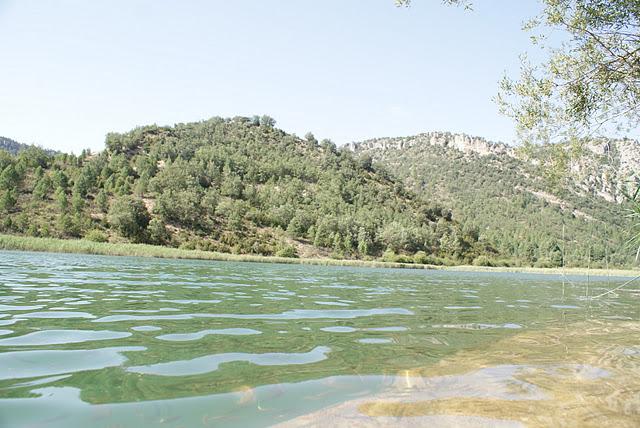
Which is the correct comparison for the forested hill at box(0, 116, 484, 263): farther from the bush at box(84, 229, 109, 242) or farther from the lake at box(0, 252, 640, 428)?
the lake at box(0, 252, 640, 428)

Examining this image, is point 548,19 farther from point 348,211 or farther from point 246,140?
point 246,140

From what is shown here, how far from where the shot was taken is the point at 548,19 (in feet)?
53.7

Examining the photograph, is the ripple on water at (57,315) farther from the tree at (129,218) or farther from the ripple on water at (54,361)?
the tree at (129,218)

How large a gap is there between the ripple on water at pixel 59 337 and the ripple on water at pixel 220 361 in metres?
1.95

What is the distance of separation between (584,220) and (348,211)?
3273 inches

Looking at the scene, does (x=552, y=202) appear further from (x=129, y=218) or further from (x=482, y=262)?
(x=129, y=218)

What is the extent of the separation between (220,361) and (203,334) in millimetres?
1864

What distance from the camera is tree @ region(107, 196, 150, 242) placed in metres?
71.6

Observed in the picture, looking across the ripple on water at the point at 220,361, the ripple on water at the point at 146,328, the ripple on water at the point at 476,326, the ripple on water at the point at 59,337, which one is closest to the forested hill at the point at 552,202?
the ripple on water at the point at 476,326

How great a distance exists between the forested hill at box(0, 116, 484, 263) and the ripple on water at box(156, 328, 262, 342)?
62.2 metres

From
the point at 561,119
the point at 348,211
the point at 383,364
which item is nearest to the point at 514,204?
the point at 348,211

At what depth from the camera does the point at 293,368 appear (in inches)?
224

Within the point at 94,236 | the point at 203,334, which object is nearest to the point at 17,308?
the point at 203,334

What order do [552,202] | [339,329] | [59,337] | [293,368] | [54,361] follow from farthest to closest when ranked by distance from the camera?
[552,202] < [339,329] < [59,337] < [293,368] < [54,361]
